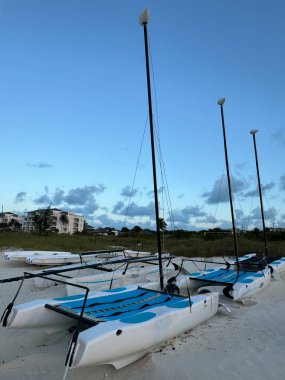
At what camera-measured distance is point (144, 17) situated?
25.1 feet

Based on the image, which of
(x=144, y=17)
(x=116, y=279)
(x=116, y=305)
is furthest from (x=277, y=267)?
(x=144, y=17)

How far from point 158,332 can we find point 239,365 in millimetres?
1176

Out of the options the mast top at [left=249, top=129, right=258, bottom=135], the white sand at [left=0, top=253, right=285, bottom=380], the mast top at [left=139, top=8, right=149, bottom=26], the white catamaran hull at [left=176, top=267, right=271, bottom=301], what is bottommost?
the white sand at [left=0, top=253, right=285, bottom=380]

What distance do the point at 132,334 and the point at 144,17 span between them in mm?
7192

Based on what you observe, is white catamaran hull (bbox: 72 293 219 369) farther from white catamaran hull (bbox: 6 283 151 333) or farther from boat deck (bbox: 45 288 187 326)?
white catamaran hull (bbox: 6 283 151 333)

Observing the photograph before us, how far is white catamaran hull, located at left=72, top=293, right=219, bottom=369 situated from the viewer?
3551mm

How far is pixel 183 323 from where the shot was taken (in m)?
5.11

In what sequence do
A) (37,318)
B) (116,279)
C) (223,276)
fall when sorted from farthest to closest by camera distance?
(116,279)
(223,276)
(37,318)

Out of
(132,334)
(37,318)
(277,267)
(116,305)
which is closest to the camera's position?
(132,334)

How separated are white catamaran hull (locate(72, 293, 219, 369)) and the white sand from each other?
0.62 feet

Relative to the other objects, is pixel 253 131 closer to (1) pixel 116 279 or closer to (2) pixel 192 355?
(1) pixel 116 279

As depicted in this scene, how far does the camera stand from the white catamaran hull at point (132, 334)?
3551 mm

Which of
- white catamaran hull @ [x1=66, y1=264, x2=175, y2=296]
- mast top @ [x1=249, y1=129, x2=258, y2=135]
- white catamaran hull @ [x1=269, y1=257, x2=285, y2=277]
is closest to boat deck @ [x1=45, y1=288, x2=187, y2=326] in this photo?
→ white catamaran hull @ [x1=66, y1=264, x2=175, y2=296]

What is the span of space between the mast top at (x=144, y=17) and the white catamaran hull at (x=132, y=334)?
6662 millimetres
